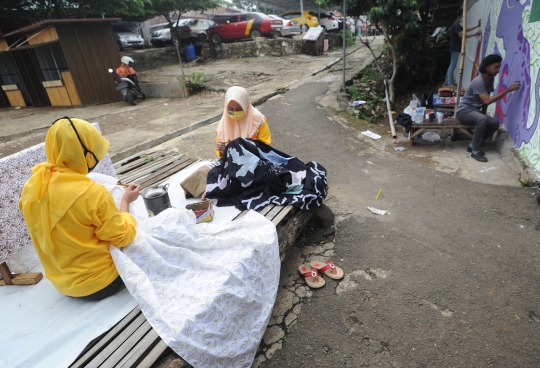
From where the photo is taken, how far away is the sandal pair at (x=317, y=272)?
2623 millimetres

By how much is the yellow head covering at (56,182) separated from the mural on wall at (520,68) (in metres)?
4.75

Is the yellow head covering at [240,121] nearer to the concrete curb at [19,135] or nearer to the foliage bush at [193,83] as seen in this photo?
the concrete curb at [19,135]

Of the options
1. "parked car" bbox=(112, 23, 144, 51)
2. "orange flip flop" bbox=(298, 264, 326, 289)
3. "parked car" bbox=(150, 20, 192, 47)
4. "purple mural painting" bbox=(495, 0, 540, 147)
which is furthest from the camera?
"parked car" bbox=(150, 20, 192, 47)

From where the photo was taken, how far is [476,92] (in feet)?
15.6

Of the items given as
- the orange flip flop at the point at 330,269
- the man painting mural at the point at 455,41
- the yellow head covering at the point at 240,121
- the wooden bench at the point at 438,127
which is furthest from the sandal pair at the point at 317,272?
the man painting mural at the point at 455,41

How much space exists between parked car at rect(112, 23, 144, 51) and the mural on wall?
1685 centimetres

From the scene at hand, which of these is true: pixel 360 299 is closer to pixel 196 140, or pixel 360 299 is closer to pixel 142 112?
pixel 196 140

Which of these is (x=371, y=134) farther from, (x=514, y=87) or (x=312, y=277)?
(x=312, y=277)

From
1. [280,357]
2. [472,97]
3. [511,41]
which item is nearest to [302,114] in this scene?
[472,97]

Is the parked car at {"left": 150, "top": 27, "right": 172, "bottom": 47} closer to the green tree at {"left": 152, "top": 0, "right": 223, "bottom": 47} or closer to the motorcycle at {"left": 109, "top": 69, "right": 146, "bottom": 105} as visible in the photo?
the green tree at {"left": 152, "top": 0, "right": 223, "bottom": 47}

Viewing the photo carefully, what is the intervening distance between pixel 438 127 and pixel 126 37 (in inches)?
680

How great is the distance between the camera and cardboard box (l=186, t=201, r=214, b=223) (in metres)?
2.64

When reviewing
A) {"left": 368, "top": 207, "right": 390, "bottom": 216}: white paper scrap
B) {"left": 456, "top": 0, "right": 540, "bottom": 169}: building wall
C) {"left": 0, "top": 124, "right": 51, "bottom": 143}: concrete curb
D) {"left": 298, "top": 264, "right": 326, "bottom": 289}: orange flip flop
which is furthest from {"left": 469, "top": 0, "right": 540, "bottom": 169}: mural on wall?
{"left": 0, "top": 124, "right": 51, "bottom": 143}: concrete curb

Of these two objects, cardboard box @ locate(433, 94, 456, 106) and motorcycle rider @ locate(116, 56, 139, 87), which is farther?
motorcycle rider @ locate(116, 56, 139, 87)
